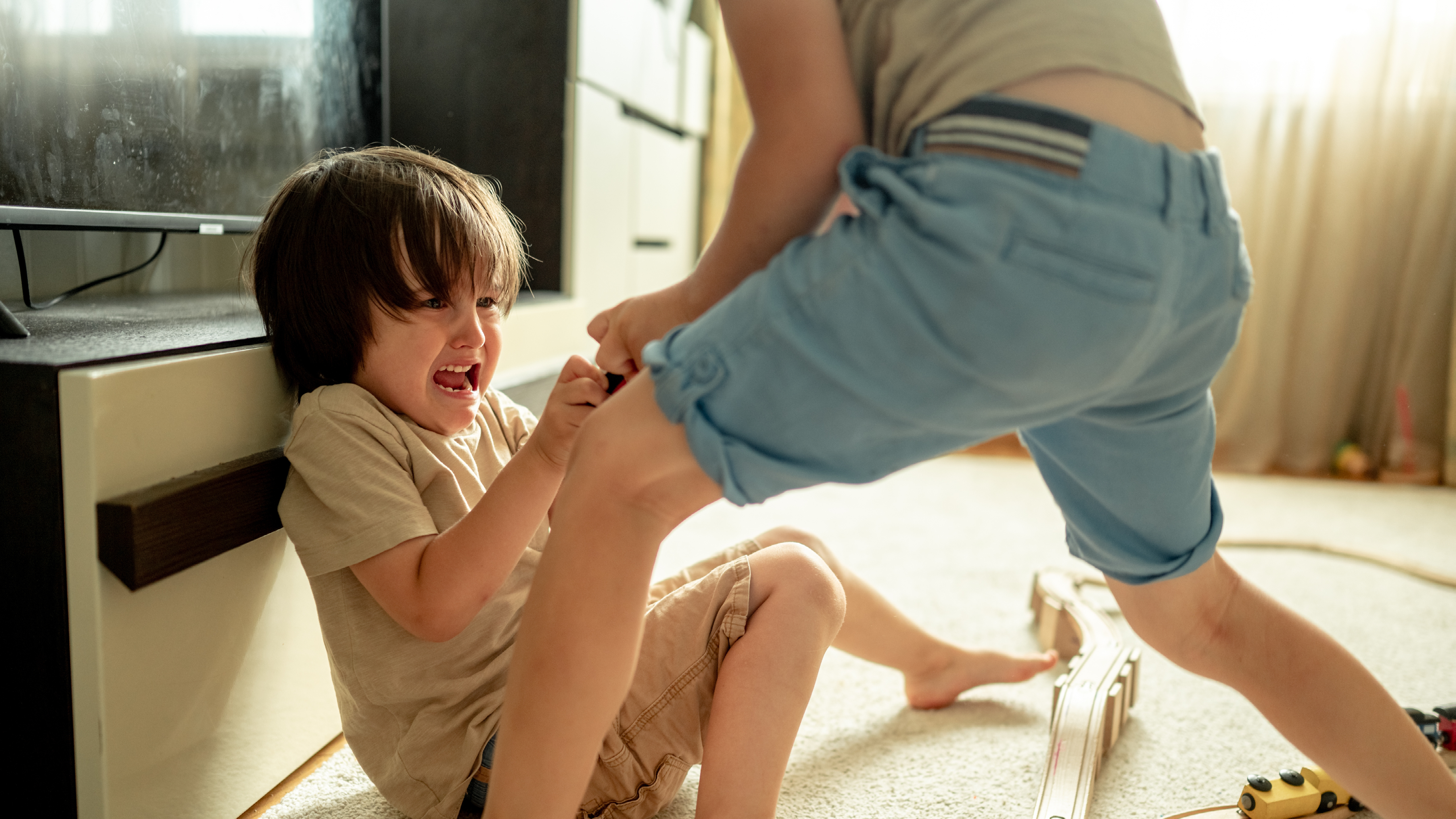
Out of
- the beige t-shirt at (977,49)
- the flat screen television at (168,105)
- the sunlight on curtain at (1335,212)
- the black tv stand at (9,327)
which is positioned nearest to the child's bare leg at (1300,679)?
the beige t-shirt at (977,49)

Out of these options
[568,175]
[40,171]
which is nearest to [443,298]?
[40,171]

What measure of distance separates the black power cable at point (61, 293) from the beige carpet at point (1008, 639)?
49 centimetres

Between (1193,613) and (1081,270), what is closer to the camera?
(1081,270)

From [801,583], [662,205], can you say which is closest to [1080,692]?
[801,583]

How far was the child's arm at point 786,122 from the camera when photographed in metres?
0.51

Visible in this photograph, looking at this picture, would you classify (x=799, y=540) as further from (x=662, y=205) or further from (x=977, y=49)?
(x=662, y=205)

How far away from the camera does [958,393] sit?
47 cm

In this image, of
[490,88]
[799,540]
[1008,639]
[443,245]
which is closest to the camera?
[443,245]

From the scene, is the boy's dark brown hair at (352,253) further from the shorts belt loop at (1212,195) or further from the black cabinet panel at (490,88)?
the black cabinet panel at (490,88)

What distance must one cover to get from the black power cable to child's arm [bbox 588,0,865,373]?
67 cm

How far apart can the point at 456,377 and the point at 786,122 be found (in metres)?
0.39

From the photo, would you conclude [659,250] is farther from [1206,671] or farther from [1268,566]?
[1206,671]

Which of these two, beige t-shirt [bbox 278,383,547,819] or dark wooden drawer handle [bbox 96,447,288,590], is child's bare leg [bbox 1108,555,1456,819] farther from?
dark wooden drawer handle [bbox 96,447,288,590]

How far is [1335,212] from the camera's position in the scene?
91.6 inches
